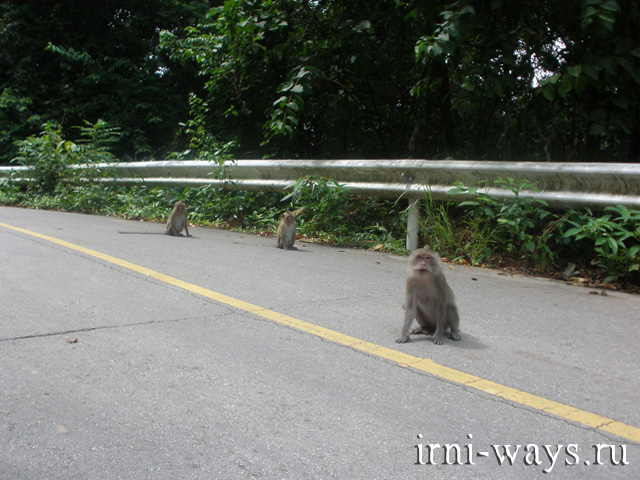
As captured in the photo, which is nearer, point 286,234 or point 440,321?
point 440,321

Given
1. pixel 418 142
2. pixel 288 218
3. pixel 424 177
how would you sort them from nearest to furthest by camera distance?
pixel 424 177
pixel 288 218
pixel 418 142

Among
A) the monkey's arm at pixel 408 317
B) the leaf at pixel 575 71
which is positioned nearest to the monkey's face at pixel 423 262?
the monkey's arm at pixel 408 317

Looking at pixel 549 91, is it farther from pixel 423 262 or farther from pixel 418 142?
pixel 423 262

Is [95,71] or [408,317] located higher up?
[95,71]

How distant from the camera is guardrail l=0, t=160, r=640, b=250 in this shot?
6332mm

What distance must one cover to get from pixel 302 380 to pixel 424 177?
4.65m

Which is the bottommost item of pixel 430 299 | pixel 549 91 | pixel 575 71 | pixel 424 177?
pixel 430 299

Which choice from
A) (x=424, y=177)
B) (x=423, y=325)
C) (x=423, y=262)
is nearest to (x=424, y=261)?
(x=423, y=262)

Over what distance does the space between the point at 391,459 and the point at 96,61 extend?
756 inches

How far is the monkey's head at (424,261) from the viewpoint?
178 inches

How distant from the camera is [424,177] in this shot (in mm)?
7871

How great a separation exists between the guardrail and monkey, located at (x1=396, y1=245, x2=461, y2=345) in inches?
103

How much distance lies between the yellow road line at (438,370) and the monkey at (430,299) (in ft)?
1.12

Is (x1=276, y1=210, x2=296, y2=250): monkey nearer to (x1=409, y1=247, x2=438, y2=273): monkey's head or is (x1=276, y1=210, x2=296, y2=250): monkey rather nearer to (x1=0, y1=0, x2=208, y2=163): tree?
(x1=409, y1=247, x2=438, y2=273): monkey's head
